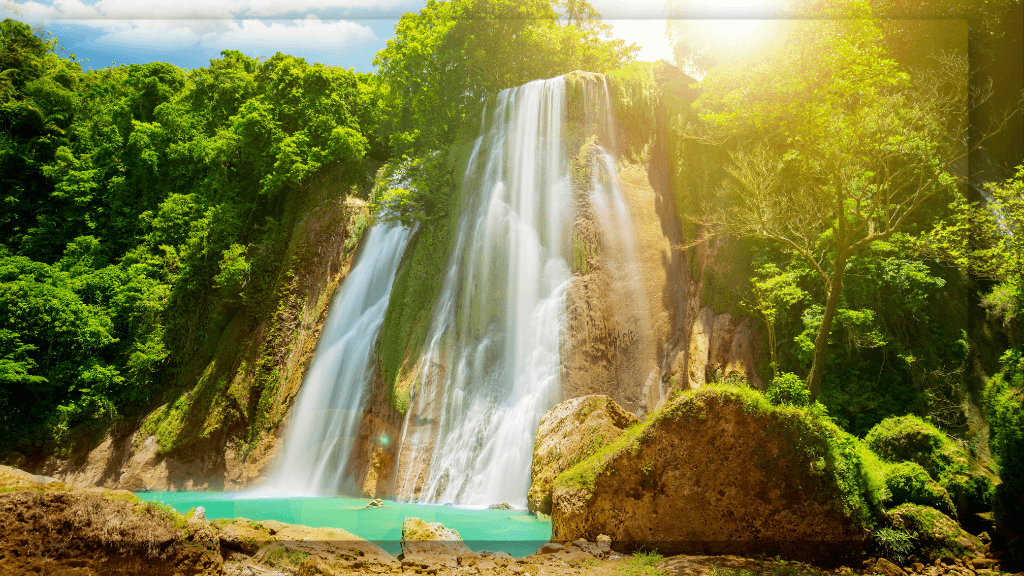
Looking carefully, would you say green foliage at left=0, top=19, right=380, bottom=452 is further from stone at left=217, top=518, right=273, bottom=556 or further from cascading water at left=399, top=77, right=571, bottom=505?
stone at left=217, top=518, right=273, bottom=556

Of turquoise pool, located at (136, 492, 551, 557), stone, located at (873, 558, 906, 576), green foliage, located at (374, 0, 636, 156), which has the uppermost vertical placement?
green foliage, located at (374, 0, 636, 156)

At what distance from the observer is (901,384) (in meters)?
13.4

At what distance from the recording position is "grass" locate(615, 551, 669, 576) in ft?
20.6

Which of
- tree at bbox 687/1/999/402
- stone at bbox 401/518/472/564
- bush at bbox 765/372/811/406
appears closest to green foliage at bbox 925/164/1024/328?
tree at bbox 687/1/999/402

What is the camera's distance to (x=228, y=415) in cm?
1986

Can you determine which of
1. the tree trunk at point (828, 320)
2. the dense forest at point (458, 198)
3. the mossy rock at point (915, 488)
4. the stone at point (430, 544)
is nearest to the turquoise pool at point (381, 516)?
the stone at point (430, 544)

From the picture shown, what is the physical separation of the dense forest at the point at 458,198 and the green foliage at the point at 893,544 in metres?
1.49

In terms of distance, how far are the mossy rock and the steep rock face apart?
18725 millimetres

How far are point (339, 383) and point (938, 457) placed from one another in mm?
17240

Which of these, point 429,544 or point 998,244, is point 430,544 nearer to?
point 429,544

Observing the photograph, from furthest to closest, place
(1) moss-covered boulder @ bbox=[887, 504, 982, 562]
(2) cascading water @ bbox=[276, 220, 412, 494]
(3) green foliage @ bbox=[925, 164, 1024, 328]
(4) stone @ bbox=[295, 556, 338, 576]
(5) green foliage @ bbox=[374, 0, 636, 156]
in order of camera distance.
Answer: (5) green foliage @ bbox=[374, 0, 636, 156] < (2) cascading water @ bbox=[276, 220, 412, 494] < (3) green foliage @ bbox=[925, 164, 1024, 328] < (1) moss-covered boulder @ bbox=[887, 504, 982, 562] < (4) stone @ bbox=[295, 556, 338, 576]

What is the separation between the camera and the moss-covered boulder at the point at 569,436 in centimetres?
1107

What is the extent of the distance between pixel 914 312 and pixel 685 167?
8.77 meters

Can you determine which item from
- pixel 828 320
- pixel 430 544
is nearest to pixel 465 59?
pixel 828 320
